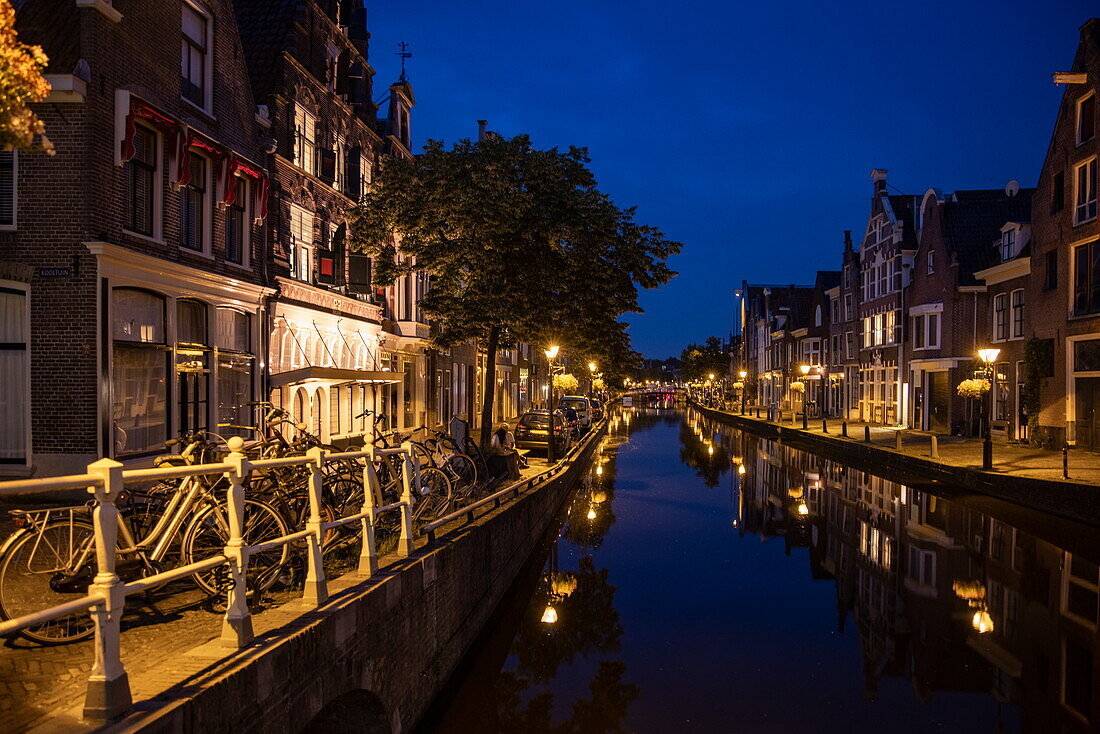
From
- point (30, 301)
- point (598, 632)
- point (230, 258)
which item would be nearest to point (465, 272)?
point (230, 258)

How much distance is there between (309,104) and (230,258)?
7.05m

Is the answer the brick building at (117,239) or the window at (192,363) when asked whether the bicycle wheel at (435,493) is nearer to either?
the brick building at (117,239)

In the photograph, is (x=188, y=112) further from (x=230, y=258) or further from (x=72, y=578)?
(x=72, y=578)

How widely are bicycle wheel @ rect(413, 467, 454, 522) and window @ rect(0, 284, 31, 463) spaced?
24.2 ft

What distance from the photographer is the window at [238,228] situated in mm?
19969

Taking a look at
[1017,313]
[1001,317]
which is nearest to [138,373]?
[1017,313]

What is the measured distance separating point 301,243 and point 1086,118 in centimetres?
2616

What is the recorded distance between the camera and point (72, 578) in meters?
5.80

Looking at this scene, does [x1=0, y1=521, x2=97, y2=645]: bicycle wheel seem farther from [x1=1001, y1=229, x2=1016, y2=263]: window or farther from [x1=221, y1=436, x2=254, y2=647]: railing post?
[x1=1001, y1=229, x2=1016, y2=263]: window

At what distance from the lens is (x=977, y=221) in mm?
41062

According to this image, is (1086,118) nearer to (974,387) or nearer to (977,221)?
(974,387)

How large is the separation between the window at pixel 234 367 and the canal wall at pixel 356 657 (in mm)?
9746

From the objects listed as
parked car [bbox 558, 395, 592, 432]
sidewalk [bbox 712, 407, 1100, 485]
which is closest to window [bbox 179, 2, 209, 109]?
sidewalk [bbox 712, 407, 1100, 485]

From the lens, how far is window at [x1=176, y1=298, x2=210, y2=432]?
17484 millimetres
